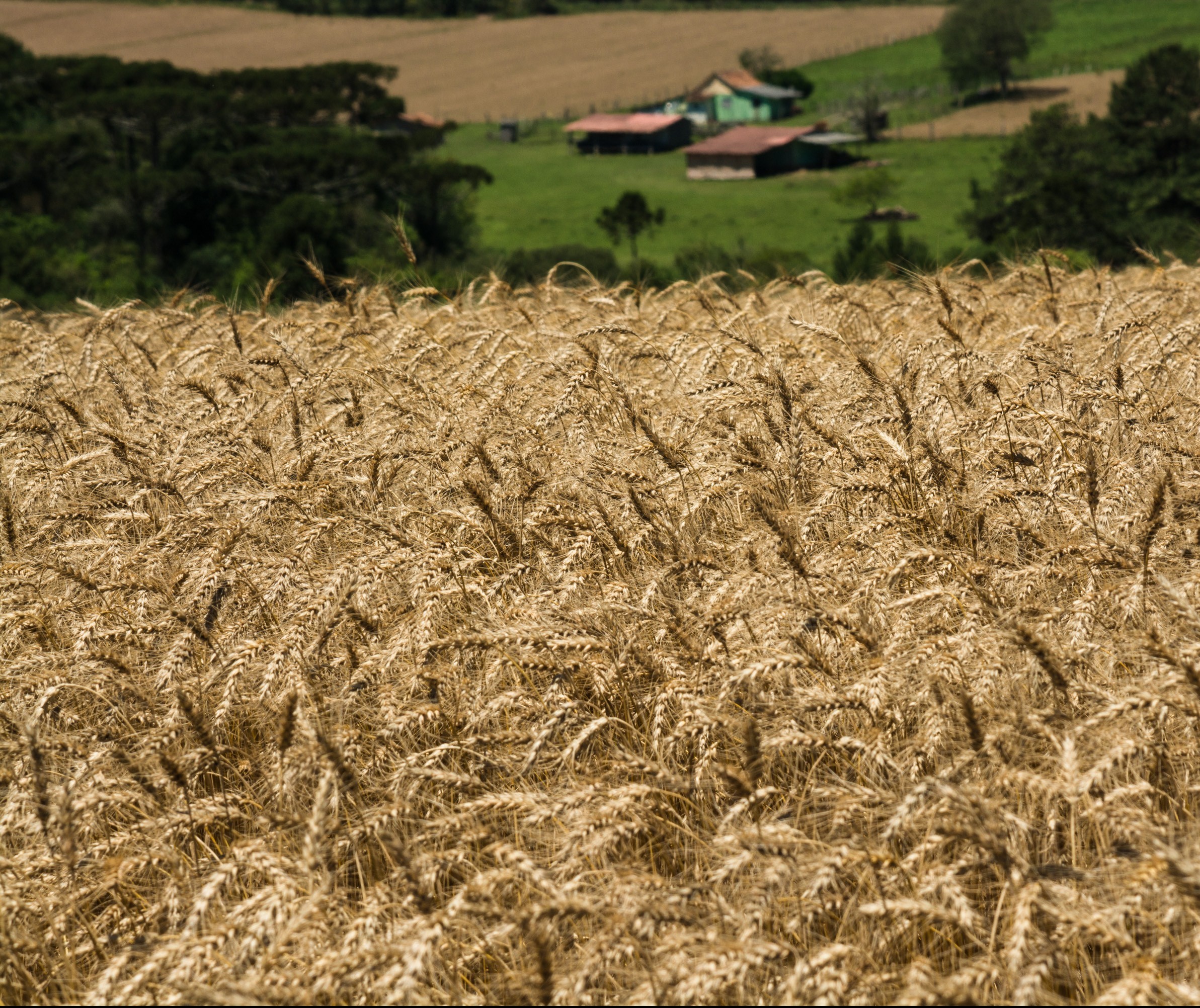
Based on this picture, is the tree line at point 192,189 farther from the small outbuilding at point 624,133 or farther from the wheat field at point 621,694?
the wheat field at point 621,694

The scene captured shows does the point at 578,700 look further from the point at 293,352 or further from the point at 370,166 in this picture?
the point at 370,166

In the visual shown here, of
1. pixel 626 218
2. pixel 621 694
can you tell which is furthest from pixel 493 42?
pixel 621 694

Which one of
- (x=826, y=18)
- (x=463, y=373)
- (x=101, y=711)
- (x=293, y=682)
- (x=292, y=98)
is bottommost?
(x=101, y=711)

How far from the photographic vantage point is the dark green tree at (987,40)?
9075cm

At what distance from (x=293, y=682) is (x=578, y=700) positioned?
0.88 m

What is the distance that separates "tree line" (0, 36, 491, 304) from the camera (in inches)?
1683

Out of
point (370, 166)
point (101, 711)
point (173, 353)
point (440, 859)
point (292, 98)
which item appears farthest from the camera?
point (292, 98)

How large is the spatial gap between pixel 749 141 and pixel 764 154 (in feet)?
8.72

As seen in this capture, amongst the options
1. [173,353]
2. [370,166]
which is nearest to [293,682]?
[173,353]

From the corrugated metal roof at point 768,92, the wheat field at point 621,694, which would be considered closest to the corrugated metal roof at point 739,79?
the corrugated metal roof at point 768,92

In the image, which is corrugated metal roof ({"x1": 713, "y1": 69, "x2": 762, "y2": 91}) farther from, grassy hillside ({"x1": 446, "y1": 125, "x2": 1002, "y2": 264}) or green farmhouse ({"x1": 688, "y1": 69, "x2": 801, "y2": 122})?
grassy hillside ({"x1": 446, "y1": 125, "x2": 1002, "y2": 264})

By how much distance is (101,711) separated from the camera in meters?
3.62

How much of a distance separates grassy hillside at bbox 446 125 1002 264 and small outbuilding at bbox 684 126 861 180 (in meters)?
1.85

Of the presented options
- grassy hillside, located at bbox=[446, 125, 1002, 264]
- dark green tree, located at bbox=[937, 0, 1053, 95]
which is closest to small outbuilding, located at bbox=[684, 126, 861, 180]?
grassy hillside, located at bbox=[446, 125, 1002, 264]
